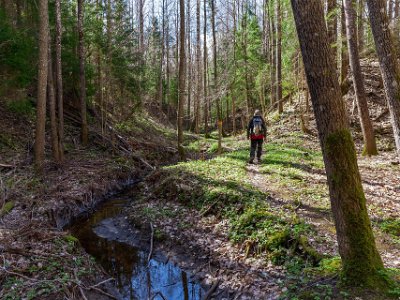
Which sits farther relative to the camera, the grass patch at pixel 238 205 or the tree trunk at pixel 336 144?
the grass patch at pixel 238 205

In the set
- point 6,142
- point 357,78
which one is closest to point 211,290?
point 357,78

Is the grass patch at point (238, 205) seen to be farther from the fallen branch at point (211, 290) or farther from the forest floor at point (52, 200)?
the forest floor at point (52, 200)

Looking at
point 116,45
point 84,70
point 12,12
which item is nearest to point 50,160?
point 84,70

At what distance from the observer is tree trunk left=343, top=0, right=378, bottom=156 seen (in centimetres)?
1123

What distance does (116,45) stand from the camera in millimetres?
17844

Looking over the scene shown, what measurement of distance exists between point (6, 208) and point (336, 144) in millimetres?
7907

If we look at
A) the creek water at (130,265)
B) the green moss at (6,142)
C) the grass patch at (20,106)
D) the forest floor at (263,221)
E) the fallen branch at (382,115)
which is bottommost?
the creek water at (130,265)

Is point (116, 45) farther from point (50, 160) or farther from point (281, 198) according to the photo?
point (281, 198)

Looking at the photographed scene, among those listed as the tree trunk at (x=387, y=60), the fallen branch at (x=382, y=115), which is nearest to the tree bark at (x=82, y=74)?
the tree trunk at (x=387, y=60)

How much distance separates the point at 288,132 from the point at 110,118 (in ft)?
35.9

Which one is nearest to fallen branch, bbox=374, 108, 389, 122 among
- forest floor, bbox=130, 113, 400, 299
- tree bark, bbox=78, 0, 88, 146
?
forest floor, bbox=130, 113, 400, 299

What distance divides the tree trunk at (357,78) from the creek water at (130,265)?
29.1 ft

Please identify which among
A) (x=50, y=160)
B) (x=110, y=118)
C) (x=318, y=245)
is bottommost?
(x=318, y=245)

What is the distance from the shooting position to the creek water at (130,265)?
20.0 feet
